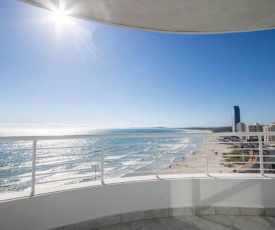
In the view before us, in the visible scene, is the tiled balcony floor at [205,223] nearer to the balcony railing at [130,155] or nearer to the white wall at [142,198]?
the white wall at [142,198]

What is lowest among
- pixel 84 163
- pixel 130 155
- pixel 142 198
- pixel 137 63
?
pixel 84 163

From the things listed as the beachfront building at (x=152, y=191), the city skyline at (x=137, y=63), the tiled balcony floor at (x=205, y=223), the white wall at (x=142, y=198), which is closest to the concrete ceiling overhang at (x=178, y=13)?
the beachfront building at (x=152, y=191)

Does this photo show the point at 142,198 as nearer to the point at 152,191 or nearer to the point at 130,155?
the point at 152,191

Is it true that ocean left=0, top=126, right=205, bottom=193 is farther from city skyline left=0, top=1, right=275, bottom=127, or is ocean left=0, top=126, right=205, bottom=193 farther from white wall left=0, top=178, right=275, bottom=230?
city skyline left=0, top=1, right=275, bottom=127

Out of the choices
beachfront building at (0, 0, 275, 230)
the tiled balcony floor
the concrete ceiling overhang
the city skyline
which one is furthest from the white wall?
the city skyline

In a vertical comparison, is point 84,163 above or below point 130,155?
below

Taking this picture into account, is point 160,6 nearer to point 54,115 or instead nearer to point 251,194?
point 251,194

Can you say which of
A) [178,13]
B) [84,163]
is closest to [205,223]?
[178,13]

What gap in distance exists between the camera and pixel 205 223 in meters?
2.35

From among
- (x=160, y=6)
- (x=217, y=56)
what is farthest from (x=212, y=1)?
(x=217, y=56)

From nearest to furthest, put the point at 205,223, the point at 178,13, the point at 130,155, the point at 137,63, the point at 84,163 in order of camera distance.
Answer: the point at 178,13, the point at 205,223, the point at 130,155, the point at 137,63, the point at 84,163

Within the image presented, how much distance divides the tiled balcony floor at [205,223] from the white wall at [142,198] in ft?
0.50

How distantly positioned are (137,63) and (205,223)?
5.93m

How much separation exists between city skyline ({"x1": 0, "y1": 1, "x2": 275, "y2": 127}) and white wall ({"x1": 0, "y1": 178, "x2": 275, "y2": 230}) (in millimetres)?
1967
